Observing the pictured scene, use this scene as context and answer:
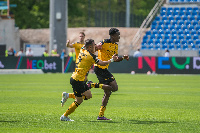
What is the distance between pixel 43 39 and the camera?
62094 millimetres

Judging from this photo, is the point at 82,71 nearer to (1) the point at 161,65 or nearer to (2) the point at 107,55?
(2) the point at 107,55

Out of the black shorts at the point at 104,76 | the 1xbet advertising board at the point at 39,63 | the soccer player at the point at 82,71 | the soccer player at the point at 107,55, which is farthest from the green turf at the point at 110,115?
the 1xbet advertising board at the point at 39,63

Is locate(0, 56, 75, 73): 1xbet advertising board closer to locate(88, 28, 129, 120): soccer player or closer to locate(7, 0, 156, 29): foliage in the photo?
locate(88, 28, 129, 120): soccer player

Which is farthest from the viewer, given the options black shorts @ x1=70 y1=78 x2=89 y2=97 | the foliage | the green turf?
the foliage

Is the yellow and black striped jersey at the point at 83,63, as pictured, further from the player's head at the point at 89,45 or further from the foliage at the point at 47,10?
the foliage at the point at 47,10

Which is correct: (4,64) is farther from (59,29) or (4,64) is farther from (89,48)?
(89,48)

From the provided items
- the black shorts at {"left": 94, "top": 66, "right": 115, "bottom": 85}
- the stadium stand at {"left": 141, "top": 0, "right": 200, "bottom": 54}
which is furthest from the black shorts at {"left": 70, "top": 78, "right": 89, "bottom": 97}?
the stadium stand at {"left": 141, "top": 0, "right": 200, "bottom": 54}

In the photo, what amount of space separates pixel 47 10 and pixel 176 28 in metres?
31.4

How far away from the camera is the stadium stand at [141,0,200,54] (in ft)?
136

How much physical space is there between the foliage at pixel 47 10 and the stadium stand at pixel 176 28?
15659 mm

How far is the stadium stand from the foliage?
51.4 ft

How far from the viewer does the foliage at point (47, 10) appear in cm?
6694

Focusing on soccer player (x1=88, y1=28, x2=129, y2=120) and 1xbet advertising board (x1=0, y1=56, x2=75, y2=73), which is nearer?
soccer player (x1=88, y1=28, x2=129, y2=120)

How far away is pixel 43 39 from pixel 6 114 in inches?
2018
